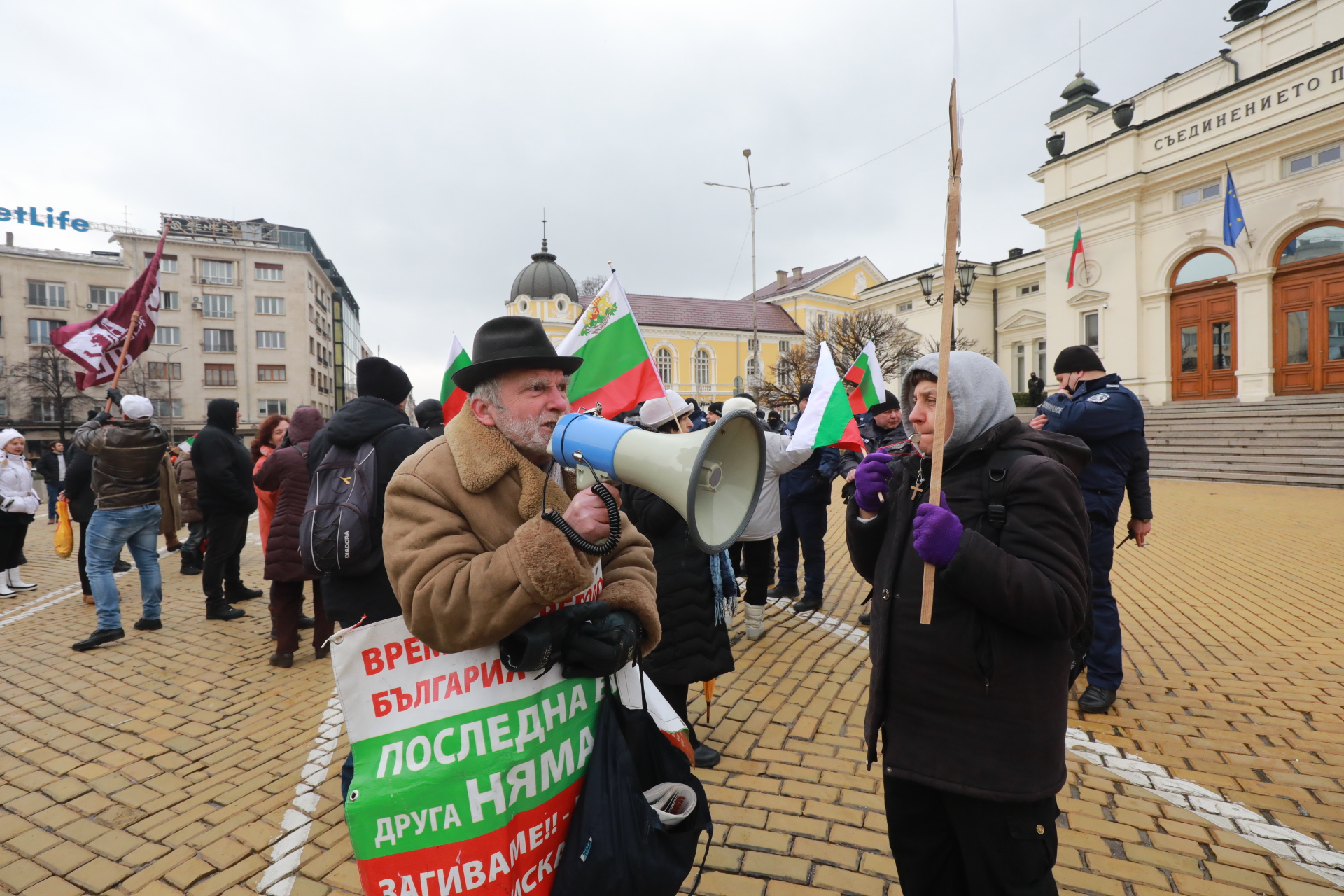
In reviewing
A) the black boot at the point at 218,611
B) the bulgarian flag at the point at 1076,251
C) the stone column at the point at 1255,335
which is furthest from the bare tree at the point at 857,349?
the black boot at the point at 218,611

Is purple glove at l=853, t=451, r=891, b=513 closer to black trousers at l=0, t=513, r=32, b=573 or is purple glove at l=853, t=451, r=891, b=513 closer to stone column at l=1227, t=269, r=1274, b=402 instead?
black trousers at l=0, t=513, r=32, b=573

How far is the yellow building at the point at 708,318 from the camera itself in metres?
54.8

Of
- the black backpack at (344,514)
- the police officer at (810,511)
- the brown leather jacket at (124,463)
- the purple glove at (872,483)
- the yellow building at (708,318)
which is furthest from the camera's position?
the yellow building at (708,318)

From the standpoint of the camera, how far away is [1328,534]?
28.0 ft

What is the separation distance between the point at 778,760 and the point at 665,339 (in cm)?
5242

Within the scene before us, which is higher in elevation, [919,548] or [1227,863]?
[919,548]

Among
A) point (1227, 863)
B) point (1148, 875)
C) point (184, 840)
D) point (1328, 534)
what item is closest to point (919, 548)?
point (1148, 875)

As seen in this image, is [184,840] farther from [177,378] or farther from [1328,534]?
[177,378]

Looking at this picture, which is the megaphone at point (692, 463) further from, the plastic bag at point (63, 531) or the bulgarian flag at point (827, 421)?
the plastic bag at point (63, 531)

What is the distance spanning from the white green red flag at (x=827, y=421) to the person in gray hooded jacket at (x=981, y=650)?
3105 millimetres

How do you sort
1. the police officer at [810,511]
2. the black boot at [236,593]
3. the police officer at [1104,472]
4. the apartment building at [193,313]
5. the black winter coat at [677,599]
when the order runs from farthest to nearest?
the apartment building at [193,313] → the black boot at [236,593] → the police officer at [810,511] → the police officer at [1104,472] → the black winter coat at [677,599]

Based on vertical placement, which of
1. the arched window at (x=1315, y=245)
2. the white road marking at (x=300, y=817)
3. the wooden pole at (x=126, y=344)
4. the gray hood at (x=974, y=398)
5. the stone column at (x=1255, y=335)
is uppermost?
the arched window at (x=1315, y=245)

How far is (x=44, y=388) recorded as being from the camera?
43.7 m

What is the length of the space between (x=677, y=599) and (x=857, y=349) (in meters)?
31.6
